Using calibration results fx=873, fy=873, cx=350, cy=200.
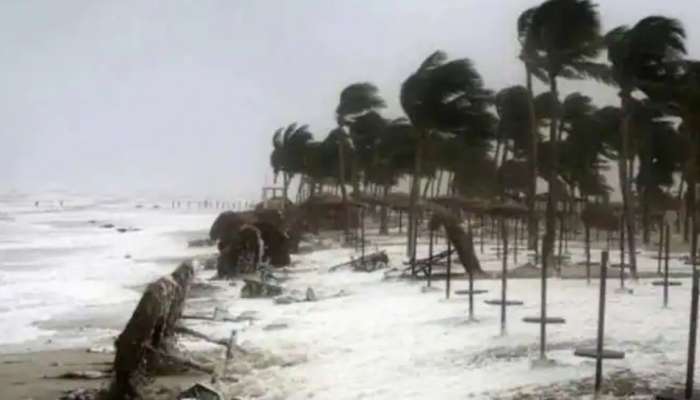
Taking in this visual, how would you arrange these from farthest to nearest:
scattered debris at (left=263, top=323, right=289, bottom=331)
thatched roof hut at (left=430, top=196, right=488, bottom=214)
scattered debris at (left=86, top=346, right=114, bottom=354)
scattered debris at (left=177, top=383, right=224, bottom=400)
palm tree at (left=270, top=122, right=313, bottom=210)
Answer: palm tree at (left=270, top=122, right=313, bottom=210) < thatched roof hut at (left=430, top=196, right=488, bottom=214) < scattered debris at (left=263, top=323, right=289, bottom=331) < scattered debris at (left=86, top=346, right=114, bottom=354) < scattered debris at (left=177, top=383, right=224, bottom=400)

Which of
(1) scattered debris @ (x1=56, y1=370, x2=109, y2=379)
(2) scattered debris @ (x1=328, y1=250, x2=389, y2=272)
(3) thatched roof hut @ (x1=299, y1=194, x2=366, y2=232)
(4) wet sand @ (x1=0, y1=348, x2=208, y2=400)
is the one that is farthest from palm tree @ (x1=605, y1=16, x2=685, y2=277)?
(3) thatched roof hut @ (x1=299, y1=194, x2=366, y2=232)

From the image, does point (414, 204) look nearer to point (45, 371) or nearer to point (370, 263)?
point (370, 263)

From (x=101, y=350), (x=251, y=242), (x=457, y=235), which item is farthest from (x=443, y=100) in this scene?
(x=101, y=350)

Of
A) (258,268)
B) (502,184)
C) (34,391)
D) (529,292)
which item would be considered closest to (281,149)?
(502,184)

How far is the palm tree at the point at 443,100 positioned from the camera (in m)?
42.4

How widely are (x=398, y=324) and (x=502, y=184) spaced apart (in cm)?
4226

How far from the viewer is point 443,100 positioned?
42.9 m

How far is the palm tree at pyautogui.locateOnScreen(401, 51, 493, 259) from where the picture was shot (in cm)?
4241

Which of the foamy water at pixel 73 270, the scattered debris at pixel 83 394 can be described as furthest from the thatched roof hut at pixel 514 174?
the scattered debris at pixel 83 394

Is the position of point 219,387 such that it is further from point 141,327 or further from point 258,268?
point 258,268

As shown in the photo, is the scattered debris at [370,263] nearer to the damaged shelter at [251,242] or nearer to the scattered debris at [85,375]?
the damaged shelter at [251,242]

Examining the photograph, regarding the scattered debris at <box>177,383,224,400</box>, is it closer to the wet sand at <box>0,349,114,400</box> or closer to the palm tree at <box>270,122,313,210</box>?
the wet sand at <box>0,349,114,400</box>

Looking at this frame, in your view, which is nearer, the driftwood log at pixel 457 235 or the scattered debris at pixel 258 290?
the scattered debris at pixel 258 290

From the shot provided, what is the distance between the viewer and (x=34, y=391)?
14758 millimetres
